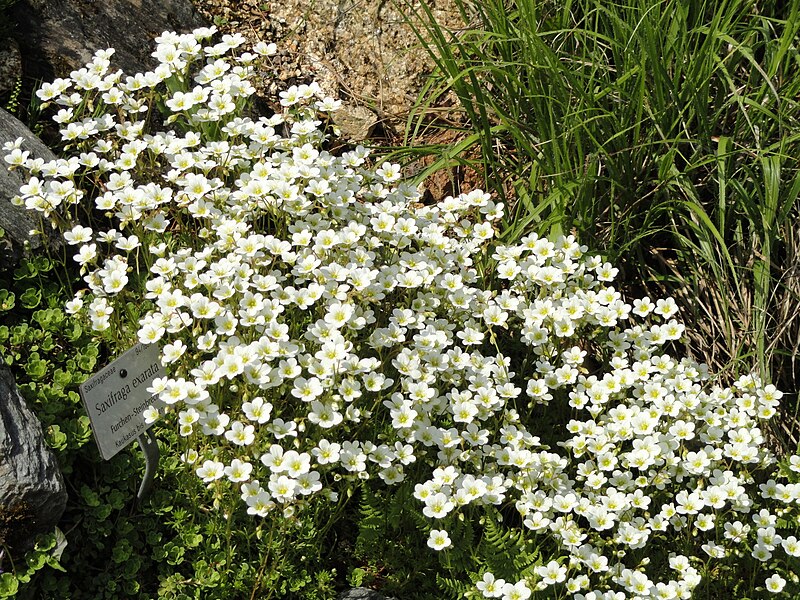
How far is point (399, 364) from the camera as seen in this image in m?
2.96

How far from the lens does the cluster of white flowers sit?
2.79 m

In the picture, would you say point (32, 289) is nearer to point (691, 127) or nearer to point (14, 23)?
point (14, 23)

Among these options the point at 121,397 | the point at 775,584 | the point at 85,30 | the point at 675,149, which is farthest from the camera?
the point at 85,30

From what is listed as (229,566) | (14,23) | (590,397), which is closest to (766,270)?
(590,397)

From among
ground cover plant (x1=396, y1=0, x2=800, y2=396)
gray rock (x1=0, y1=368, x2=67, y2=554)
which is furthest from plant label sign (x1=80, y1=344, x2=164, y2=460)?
ground cover plant (x1=396, y1=0, x2=800, y2=396)

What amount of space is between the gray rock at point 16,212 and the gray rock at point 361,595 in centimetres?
180

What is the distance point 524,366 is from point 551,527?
0.74 m

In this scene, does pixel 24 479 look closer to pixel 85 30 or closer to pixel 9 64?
pixel 9 64

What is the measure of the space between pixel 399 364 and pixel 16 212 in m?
1.79

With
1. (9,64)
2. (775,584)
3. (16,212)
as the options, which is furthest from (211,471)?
(9,64)

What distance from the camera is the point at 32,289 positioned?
3525 millimetres

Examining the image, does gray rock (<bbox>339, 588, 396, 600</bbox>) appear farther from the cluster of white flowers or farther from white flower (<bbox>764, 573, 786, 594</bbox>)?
white flower (<bbox>764, 573, 786, 594</bbox>)

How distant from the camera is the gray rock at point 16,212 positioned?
11.8ft

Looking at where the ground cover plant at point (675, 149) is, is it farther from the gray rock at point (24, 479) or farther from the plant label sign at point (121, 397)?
the gray rock at point (24, 479)
